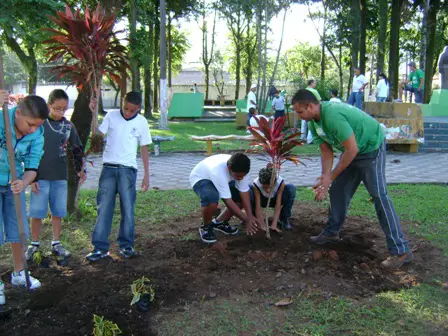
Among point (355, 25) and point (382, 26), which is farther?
point (355, 25)

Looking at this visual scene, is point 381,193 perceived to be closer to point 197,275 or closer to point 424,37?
point 197,275

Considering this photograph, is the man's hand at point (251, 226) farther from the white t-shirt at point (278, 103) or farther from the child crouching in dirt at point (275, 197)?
the white t-shirt at point (278, 103)

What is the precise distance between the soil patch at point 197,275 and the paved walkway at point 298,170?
11.5ft

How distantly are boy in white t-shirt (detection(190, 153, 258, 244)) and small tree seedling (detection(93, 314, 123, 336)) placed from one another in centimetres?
201

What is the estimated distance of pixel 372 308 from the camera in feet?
11.3

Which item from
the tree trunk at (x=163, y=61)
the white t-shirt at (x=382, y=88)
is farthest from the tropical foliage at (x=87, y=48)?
the tree trunk at (x=163, y=61)

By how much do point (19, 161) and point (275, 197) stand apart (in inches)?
115

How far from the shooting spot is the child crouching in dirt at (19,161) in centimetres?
346

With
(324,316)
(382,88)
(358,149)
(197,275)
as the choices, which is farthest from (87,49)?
(382,88)

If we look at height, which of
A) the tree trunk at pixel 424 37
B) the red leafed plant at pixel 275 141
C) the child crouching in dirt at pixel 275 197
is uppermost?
the tree trunk at pixel 424 37

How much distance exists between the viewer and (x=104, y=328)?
2986mm

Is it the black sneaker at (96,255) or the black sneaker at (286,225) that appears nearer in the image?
the black sneaker at (96,255)

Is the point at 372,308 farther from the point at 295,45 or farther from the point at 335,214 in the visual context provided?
the point at 295,45

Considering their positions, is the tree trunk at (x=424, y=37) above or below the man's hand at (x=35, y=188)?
above
